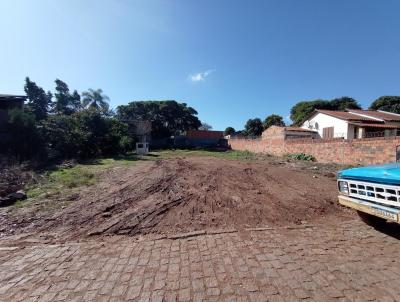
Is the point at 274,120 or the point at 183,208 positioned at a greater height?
the point at 274,120

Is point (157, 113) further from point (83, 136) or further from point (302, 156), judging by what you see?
point (302, 156)

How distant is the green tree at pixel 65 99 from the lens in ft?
133

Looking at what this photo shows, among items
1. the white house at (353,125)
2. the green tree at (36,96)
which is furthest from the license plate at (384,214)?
the green tree at (36,96)

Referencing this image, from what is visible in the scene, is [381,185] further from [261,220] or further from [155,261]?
[155,261]

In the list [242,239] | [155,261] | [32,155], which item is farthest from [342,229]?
[32,155]

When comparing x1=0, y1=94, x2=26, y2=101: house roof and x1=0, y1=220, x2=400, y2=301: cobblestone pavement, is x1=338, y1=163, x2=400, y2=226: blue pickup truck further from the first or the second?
x1=0, y1=94, x2=26, y2=101: house roof

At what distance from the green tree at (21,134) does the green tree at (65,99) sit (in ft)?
86.7

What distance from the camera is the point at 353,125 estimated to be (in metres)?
25.7

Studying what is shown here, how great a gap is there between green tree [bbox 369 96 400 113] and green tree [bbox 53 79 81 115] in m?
55.5

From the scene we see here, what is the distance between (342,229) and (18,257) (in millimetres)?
5671

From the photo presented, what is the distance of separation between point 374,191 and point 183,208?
3.89 metres

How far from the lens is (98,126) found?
2242 centimetres

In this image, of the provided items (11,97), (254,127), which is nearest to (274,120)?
(254,127)

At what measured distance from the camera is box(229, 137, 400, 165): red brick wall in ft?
41.5
